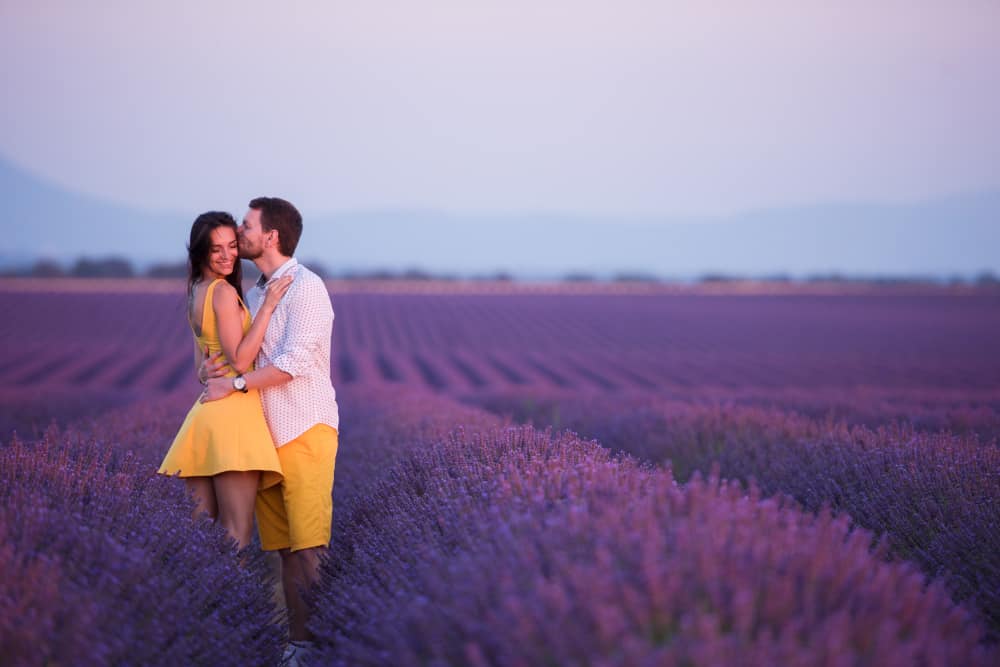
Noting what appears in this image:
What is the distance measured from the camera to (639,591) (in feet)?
6.07

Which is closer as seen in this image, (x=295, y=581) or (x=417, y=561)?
(x=417, y=561)

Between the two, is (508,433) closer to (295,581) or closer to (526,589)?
(295,581)

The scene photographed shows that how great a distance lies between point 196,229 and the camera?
380 cm

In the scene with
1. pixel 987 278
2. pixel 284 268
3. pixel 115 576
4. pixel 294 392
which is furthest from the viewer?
pixel 987 278

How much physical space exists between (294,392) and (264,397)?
0.16 metres

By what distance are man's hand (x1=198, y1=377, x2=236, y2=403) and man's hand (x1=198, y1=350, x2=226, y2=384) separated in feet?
0.24

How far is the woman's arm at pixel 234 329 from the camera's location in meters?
3.75

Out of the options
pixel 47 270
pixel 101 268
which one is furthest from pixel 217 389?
pixel 101 268

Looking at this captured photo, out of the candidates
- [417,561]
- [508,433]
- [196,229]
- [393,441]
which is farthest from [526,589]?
[393,441]

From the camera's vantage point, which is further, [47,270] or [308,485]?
[47,270]

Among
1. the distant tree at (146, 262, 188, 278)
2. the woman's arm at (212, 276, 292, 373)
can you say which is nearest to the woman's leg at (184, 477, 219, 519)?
the woman's arm at (212, 276, 292, 373)

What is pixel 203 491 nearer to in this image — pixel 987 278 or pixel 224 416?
pixel 224 416

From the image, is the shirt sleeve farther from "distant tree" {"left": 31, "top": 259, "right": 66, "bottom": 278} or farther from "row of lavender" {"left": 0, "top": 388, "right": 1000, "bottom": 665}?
"distant tree" {"left": 31, "top": 259, "right": 66, "bottom": 278}

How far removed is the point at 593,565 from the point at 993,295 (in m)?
41.7
